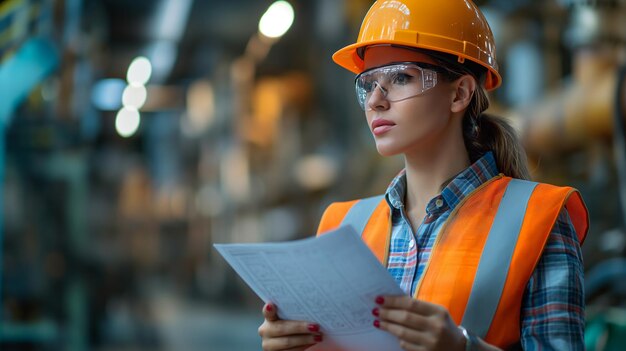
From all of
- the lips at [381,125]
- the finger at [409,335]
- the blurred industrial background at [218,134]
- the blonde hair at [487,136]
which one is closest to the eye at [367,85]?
the lips at [381,125]

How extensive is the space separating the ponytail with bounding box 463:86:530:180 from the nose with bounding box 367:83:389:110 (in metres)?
0.26

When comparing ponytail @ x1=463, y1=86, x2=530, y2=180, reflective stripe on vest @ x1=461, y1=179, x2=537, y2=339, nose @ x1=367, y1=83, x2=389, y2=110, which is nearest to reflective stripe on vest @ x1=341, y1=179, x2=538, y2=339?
reflective stripe on vest @ x1=461, y1=179, x2=537, y2=339

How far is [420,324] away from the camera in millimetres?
1408

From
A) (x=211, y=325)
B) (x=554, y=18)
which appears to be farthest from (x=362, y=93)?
(x=211, y=325)

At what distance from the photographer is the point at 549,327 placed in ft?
5.02

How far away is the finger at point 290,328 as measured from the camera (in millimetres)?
1614

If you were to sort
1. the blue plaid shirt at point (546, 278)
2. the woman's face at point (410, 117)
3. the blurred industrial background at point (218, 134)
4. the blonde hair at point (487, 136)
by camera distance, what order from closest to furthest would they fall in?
the blue plaid shirt at point (546, 278), the woman's face at point (410, 117), the blonde hair at point (487, 136), the blurred industrial background at point (218, 134)

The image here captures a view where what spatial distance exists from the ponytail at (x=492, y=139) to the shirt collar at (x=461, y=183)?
5cm

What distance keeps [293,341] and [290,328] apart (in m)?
0.03

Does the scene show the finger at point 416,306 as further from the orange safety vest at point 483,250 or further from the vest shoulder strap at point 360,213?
the vest shoulder strap at point 360,213

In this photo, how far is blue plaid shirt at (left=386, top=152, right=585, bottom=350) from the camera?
1.53 meters

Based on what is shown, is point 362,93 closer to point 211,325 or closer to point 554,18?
point 554,18

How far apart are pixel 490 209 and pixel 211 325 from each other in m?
12.9

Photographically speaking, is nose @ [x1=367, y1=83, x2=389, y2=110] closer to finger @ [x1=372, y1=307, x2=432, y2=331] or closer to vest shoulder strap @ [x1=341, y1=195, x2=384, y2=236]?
vest shoulder strap @ [x1=341, y1=195, x2=384, y2=236]
